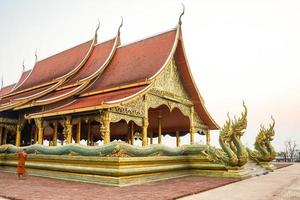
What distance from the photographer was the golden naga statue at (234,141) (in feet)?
35.1

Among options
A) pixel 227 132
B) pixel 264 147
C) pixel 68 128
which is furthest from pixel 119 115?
pixel 264 147

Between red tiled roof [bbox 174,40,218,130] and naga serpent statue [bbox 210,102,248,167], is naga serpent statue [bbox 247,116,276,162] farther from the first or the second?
naga serpent statue [bbox 210,102,248,167]

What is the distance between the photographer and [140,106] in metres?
11.0

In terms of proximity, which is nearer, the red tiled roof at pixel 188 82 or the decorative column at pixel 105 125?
the decorative column at pixel 105 125

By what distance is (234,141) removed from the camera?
1121 centimetres

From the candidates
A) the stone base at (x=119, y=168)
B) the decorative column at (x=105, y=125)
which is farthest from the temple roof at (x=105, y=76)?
the stone base at (x=119, y=168)

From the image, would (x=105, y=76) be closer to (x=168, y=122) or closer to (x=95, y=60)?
(x=95, y=60)

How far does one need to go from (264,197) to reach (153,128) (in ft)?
40.2

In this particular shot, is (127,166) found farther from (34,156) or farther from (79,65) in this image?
(79,65)

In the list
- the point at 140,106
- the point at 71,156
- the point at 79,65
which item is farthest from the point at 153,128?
the point at 71,156

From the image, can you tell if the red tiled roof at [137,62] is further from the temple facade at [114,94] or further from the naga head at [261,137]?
the naga head at [261,137]

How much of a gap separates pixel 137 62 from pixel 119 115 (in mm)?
4212

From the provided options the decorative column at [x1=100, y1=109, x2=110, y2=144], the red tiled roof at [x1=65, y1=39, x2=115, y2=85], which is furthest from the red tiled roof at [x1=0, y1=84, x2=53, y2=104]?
the decorative column at [x1=100, y1=109, x2=110, y2=144]

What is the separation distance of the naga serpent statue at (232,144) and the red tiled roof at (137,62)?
3624 mm
